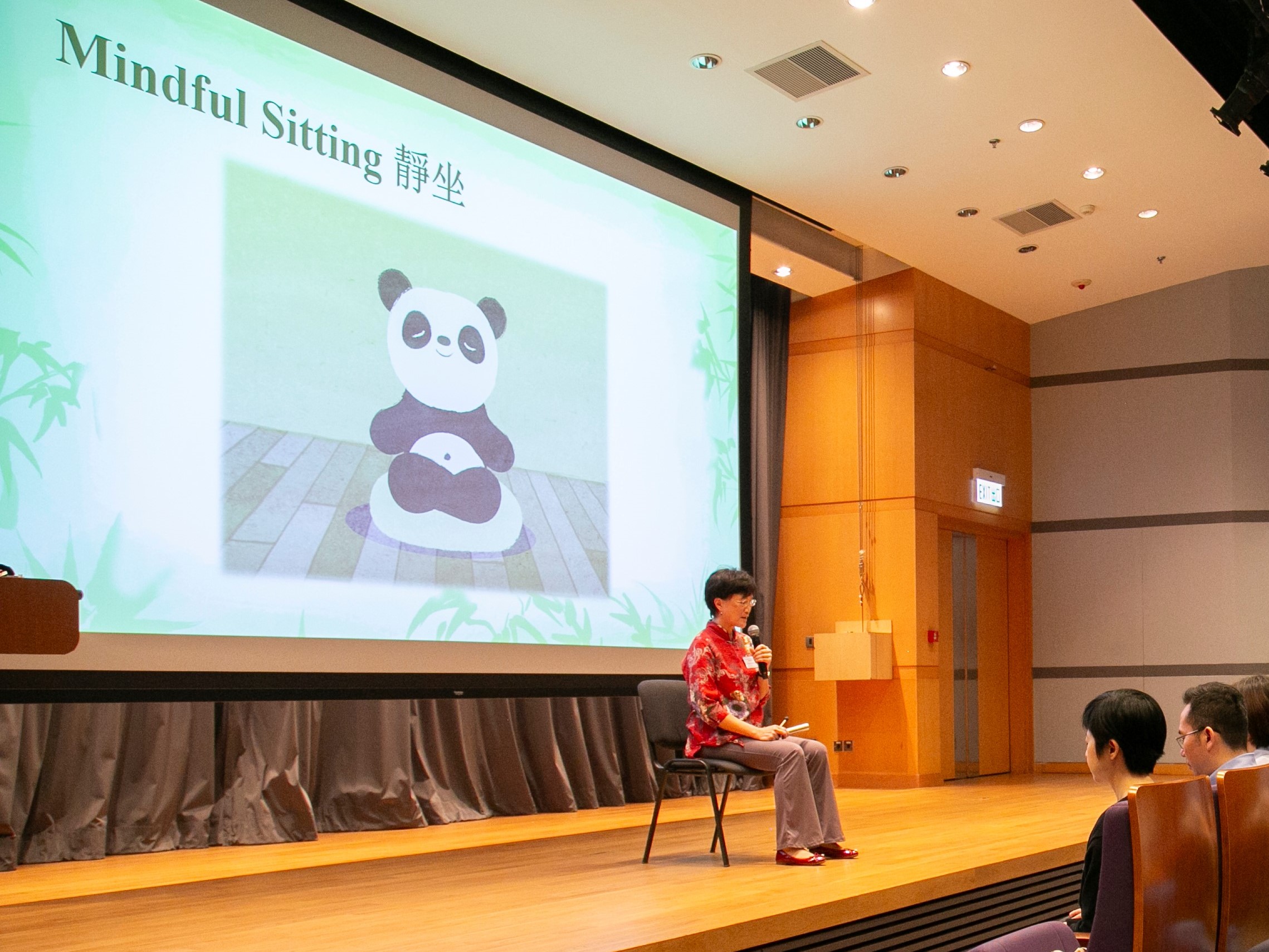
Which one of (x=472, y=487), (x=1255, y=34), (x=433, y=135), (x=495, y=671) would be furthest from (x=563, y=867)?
→ (x=1255, y=34)

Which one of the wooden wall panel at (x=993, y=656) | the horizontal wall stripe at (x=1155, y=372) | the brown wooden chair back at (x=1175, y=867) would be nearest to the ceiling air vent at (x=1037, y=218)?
the horizontal wall stripe at (x=1155, y=372)

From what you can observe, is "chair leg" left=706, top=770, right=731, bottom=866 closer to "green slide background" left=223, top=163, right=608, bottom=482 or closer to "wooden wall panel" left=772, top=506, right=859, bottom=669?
"green slide background" left=223, top=163, right=608, bottom=482

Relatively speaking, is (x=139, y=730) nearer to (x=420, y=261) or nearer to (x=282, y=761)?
(x=282, y=761)

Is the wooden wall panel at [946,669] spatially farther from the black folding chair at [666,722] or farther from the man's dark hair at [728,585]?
the man's dark hair at [728,585]

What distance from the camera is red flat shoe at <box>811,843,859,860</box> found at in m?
4.39

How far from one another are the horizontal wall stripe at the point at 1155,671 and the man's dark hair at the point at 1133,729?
705 cm

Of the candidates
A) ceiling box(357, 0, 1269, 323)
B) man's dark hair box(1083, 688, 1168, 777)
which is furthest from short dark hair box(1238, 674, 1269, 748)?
ceiling box(357, 0, 1269, 323)

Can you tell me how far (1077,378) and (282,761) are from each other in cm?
697

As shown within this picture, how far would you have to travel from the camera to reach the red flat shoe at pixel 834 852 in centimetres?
439

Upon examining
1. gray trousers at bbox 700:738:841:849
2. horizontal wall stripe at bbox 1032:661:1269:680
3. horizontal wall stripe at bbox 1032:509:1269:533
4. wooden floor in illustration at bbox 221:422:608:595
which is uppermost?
horizontal wall stripe at bbox 1032:509:1269:533

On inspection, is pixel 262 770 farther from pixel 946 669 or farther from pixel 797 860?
pixel 946 669

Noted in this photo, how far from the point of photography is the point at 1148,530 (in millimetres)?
9508

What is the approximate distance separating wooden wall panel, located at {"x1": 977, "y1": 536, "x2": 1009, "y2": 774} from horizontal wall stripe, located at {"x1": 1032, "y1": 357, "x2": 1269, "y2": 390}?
1.34 meters

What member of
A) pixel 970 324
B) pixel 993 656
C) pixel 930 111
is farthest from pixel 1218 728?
pixel 993 656
